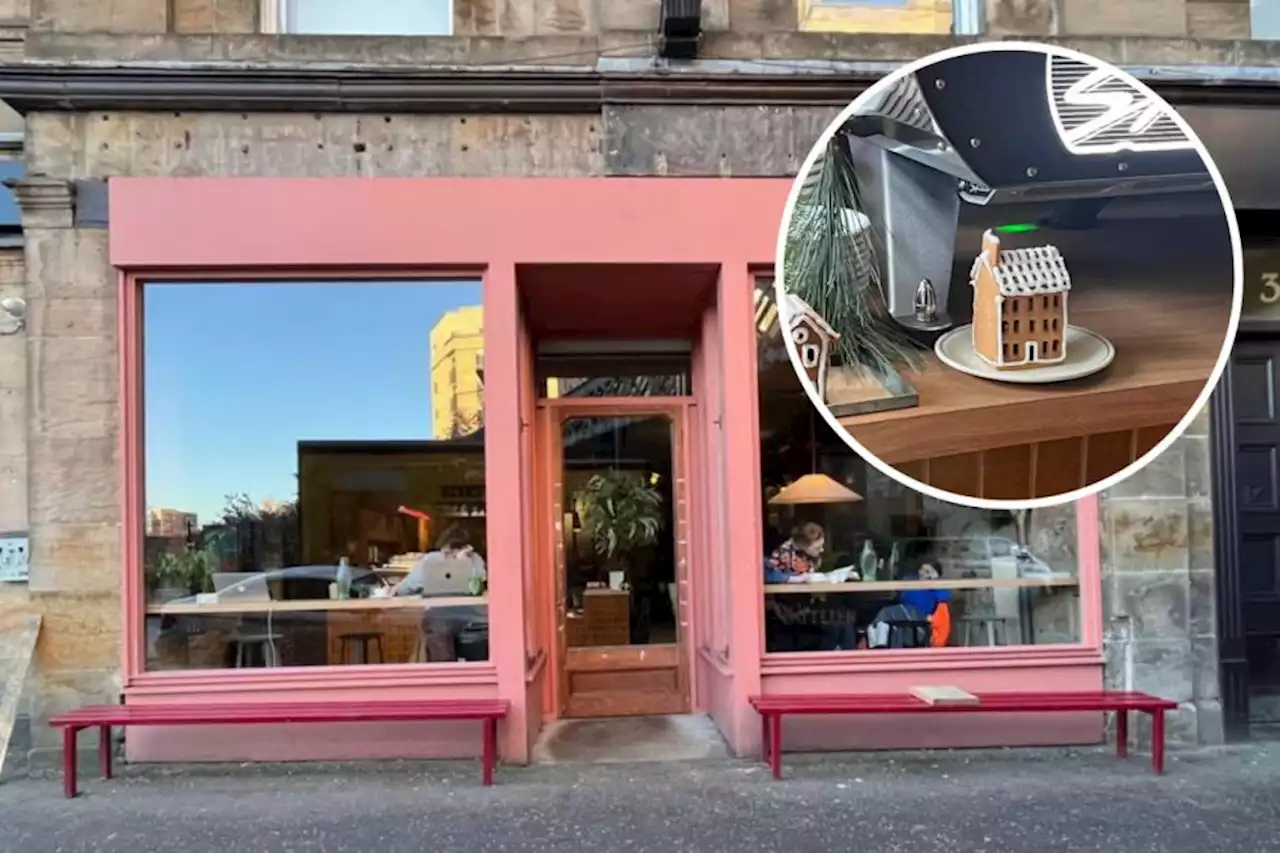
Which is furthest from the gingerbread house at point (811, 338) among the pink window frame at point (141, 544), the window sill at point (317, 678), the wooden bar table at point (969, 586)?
the window sill at point (317, 678)

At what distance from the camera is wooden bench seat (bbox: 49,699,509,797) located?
564cm

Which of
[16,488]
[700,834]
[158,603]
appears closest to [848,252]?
[700,834]

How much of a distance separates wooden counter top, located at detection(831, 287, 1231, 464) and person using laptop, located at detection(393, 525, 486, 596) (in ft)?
9.36

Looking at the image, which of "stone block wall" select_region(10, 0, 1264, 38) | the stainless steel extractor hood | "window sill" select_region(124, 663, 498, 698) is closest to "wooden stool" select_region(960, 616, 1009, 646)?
the stainless steel extractor hood

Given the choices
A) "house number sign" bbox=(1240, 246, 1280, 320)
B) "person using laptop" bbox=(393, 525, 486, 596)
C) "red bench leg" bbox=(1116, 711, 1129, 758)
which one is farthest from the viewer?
"house number sign" bbox=(1240, 246, 1280, 320)

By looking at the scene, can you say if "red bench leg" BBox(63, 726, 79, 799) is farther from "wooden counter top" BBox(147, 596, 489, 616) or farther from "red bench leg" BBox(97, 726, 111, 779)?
"wooden counter top" BBox(147, 596, 489, 616)

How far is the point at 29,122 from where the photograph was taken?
6.15m

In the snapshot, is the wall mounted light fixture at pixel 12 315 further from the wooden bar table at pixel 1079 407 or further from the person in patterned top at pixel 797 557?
the wooden bar table at pixel 1079 407

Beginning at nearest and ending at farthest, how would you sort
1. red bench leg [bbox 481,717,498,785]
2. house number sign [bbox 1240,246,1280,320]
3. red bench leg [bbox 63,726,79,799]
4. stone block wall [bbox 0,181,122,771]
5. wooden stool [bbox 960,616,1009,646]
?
red bench leg [bbox 63,726,79,799] → red bench leg [bbox 481,717,498,785] → stone block wall [bbox 0,181,122,771] → wooden stool [bbox 960,616,1009,646] → house number sign [bbox 1240,246,1280,320]

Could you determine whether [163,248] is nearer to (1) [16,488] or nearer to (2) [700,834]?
(1) [16,488]

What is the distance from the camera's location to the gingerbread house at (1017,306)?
15.5 ft

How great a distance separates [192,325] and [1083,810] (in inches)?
213

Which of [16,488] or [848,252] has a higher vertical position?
[848,252]

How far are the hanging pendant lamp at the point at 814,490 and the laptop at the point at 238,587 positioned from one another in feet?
9.95
